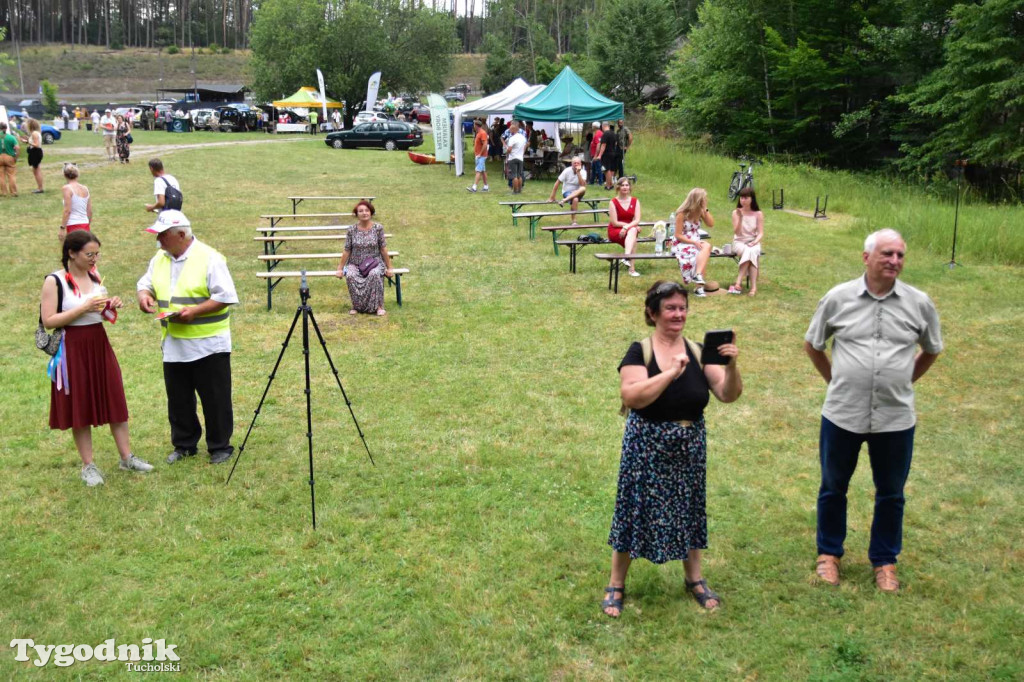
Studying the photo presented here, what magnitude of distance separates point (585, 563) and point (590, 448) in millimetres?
1660

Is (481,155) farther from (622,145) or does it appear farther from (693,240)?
(693,240)

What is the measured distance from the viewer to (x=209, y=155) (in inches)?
1193

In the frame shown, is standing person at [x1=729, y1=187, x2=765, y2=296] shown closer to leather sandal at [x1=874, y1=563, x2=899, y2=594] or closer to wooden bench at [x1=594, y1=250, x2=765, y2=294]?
wooden bench at [x1=594, y1=250, x2=765, y2=294]

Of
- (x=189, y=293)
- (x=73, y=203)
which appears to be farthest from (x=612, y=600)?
→ (x=73, y=203)

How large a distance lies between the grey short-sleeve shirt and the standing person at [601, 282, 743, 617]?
2.31ft

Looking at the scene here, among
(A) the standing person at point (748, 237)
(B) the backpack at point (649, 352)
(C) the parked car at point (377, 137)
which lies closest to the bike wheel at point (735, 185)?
(A) the standing person at point (748, 237)

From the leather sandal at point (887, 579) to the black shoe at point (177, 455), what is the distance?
15.1ft

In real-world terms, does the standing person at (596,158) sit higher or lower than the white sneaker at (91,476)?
higher

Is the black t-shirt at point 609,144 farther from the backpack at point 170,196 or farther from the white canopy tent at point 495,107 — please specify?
the backpack at point 170,196

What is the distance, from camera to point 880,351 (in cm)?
422

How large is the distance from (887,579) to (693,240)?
23.1ft

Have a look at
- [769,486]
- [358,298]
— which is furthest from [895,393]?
[358,298]

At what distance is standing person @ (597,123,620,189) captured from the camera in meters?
22.7

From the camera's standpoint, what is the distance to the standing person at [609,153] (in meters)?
22.7
